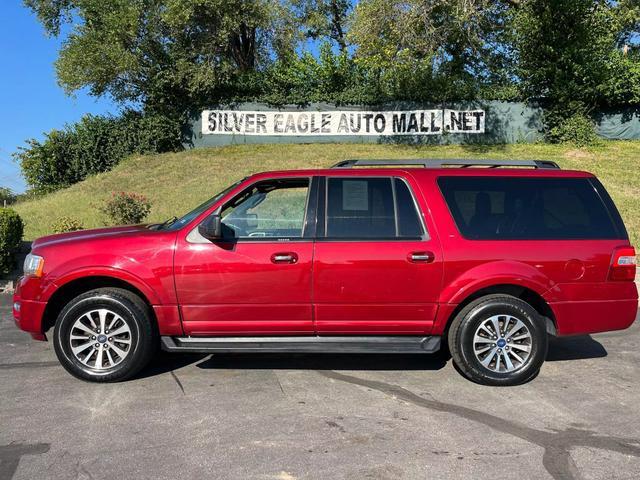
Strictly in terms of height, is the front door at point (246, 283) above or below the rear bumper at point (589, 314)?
above

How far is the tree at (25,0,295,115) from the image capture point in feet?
61.7

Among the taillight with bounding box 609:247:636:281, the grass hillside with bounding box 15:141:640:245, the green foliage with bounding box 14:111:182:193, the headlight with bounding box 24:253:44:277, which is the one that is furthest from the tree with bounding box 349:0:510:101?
the headlight with bounding box 24:253:44:277

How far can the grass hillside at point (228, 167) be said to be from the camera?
1467 cm

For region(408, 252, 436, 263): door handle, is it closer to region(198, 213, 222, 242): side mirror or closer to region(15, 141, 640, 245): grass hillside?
region(198, 213, 222, 242): side mirror

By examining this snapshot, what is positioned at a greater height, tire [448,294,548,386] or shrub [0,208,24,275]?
shrub [0,208,24,275]

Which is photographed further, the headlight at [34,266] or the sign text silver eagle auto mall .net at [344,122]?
the sign text silver eagle auto mall .net at [344,122]

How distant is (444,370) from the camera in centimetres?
491

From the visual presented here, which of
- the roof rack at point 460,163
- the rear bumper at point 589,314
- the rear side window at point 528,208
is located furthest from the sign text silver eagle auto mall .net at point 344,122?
the rear bumper at point 589,314

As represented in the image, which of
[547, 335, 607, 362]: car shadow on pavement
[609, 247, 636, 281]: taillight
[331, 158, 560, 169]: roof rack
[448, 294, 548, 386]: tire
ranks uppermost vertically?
[331, 158, 560, 169]: roof rack

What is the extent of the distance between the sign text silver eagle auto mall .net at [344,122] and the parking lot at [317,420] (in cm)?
1527

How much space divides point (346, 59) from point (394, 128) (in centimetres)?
361

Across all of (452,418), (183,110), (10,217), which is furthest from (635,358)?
(183,110)

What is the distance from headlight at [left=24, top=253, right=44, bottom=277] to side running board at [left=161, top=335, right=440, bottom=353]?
1221 millimetres

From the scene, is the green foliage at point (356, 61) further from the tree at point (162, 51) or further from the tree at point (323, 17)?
the tree at point (323, 17)
